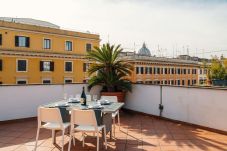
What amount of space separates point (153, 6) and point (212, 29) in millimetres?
4816

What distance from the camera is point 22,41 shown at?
23.8m

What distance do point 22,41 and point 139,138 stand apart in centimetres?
2207

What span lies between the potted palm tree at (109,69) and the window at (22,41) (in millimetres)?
18551

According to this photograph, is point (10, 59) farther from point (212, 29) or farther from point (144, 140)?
point (144, 140)

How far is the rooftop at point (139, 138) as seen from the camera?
13.5ft

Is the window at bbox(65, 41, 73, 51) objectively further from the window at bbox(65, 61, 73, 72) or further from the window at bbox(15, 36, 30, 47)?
the window at bbox(15, 36, 30, 47)

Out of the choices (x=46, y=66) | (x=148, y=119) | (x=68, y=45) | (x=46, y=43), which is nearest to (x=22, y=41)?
(x=46, y=43)

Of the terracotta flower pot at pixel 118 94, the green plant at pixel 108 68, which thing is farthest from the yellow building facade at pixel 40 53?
the terracotta flower pot at pixel 118 94

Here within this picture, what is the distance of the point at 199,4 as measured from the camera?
6.42 metres

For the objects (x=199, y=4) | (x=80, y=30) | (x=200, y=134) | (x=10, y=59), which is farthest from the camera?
(x=80, y=30)

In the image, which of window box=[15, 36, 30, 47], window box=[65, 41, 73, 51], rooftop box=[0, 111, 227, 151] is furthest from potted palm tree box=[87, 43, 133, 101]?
window box=[65, 41, 73, 51]

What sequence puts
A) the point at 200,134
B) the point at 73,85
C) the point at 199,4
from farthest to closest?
the point at 73,85 < the point at 199,4 < the point at 200,134

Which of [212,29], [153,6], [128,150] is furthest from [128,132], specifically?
[212,29]

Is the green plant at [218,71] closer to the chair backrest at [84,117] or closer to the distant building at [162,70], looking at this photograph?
the chair backrest at [84,117]
